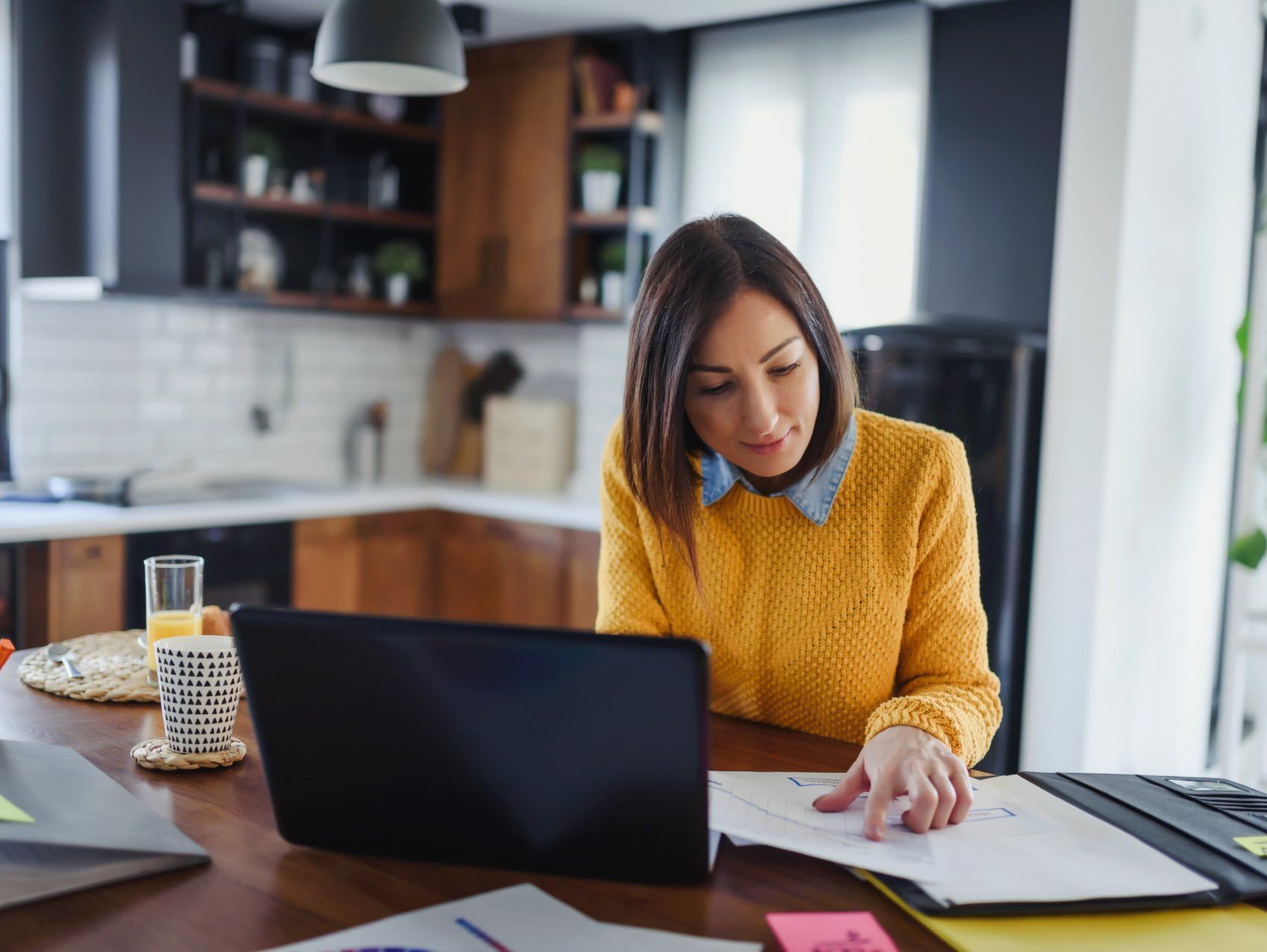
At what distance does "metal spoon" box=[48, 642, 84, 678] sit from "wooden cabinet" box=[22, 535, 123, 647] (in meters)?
1.54

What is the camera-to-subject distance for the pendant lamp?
203 centimetres

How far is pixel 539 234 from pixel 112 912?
3.57 metres

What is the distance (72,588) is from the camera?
3.19m

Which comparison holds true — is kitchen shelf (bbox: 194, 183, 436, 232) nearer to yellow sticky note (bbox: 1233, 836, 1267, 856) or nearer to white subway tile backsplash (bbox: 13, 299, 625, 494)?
white subway tile backsplash (bbox: 13, 299, 625, 494)

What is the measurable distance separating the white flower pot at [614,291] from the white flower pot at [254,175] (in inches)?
47.4

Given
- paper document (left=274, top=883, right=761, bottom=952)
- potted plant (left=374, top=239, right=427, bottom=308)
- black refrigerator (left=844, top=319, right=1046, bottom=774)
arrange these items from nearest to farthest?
paper document (left=274, top=883, right=761, bottom=952) < black refrigerator (left=844, top=319, right=1046, bottom=774) < potted plant (left=374, top=239, right=427, bottom=308)

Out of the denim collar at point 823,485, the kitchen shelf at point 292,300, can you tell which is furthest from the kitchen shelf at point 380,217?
the denim collar at point 823,485

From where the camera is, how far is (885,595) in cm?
155

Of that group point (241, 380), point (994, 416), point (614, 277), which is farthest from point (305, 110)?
point (994, 416)

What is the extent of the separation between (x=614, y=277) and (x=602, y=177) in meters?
0.34

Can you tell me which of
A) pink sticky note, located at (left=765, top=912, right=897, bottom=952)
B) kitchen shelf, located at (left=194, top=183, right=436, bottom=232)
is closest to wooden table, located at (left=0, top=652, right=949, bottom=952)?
pink sticky note, located at (left=765, top=912, right=897, bottom=952)

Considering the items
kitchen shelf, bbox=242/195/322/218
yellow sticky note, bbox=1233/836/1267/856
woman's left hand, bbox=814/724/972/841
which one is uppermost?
kitchen shelf, bbox=242/195/322/218

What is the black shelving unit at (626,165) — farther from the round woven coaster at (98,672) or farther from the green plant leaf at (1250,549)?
the round woven coaster at (98,672)

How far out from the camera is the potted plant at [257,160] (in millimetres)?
3941
